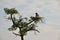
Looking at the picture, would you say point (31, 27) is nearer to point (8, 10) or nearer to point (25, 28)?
point (25, 28)

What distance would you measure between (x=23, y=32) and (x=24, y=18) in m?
1.01

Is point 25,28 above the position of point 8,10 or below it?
below

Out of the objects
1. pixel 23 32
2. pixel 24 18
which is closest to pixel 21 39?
pixel 23 32

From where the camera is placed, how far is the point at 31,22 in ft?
54.2

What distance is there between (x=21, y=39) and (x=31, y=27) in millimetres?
1180

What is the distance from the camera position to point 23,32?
16391mm

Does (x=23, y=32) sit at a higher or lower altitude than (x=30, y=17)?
lower

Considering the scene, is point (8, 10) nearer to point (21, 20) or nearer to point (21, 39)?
point (21, 20)

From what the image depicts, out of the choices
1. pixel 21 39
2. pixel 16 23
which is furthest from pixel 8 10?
pixel 21 39

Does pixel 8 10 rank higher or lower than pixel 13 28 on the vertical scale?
higher

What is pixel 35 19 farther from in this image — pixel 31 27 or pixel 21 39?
pixel 21 39

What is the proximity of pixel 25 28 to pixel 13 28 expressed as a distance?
88cm

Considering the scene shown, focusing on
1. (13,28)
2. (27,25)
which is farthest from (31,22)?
(13,28)

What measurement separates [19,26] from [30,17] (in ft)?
3.34
